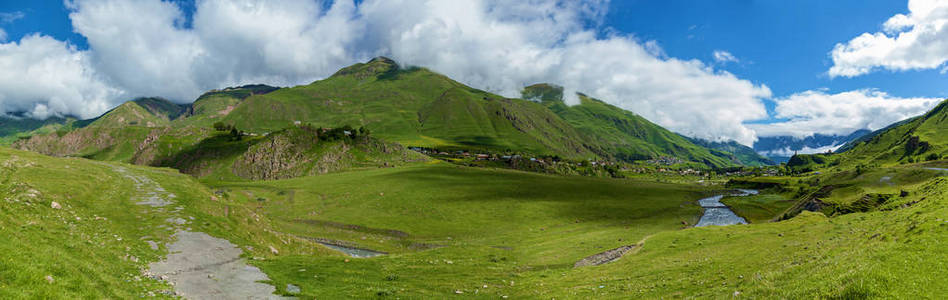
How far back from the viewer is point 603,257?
4847 cm

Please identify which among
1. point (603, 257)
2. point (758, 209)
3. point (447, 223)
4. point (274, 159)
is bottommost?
point (447, 223)

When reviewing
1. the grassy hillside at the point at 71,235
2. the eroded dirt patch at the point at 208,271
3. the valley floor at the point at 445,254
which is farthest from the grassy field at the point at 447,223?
the grassy hillside at the point at 71,235

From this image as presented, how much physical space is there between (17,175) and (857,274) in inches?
2674

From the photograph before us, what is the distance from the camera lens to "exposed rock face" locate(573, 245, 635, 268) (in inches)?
1814

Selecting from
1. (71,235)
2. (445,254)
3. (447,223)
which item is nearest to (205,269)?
(71,235)

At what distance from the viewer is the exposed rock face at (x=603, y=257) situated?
46088 mm

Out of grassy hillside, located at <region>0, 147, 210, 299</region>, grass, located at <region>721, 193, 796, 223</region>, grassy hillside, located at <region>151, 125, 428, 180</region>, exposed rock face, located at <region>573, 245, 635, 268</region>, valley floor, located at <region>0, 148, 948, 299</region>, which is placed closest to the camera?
grassy hillside, located at <region>0, 147, 210, 299</region>

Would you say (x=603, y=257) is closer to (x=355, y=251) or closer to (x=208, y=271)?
(x=208, y=271)

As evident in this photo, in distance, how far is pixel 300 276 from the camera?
3012cm

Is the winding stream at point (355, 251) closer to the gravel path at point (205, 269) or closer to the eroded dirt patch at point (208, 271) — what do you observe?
the gravel path at point (205, 269)

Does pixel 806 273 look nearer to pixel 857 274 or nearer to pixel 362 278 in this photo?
pixel 857 274

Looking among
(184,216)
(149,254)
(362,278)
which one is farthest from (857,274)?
(184,216)

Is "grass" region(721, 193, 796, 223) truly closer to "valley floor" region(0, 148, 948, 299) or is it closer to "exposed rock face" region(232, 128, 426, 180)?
"valley floor" region(0, 148, 948, 299)

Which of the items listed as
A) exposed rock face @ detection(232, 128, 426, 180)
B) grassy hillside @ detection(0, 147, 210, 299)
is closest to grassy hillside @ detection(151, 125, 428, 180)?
exposed rock face @ detection(232, 128, 426, 180)
